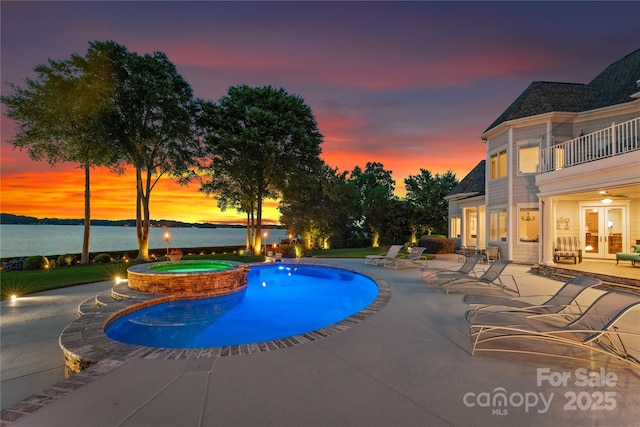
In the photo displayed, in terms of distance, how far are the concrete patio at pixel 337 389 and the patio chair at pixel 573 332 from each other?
0.71ft

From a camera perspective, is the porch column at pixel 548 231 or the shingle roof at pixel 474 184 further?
the shingle roof at pixel 474 184

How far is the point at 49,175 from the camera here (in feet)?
66.2

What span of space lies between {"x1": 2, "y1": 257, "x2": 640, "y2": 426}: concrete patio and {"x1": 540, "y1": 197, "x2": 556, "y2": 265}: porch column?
9870 mm

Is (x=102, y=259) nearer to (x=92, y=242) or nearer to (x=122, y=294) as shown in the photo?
(x=122, y=294)

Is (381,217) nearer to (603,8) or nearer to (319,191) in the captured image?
(319,191)

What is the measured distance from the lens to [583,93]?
14.2 meters

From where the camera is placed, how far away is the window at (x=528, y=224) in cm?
1392

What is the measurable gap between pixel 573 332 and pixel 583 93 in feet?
51.6

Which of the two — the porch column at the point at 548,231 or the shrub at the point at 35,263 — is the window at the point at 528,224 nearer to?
the porch column at the point at 548,231

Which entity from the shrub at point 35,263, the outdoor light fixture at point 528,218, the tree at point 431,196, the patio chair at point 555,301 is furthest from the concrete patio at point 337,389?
the tree at point 431,196

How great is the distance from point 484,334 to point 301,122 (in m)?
20.3

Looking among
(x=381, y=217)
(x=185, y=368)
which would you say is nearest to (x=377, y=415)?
(x=185, y=368)

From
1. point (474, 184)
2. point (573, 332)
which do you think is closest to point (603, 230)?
point (474, 184)

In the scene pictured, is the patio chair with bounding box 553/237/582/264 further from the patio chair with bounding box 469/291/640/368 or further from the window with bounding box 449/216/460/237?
the window with bounding box 449/216/460/237
